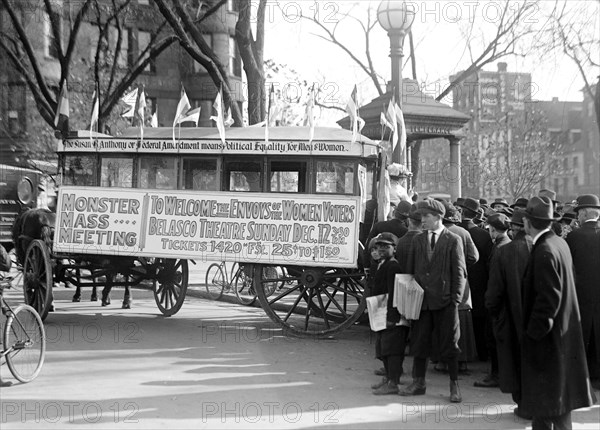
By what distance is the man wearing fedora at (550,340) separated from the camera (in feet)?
17.2

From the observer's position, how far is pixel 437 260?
6.99m

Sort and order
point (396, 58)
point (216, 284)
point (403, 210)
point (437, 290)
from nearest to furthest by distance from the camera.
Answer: point (437, 290)
point (403, 210)
point (396, 58)
point (216, 284)

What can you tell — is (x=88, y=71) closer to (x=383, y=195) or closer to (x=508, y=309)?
(x=383, y=195)

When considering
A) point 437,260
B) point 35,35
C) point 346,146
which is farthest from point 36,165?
point 437,260

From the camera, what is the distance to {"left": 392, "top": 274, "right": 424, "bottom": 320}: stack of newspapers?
699 centimetres

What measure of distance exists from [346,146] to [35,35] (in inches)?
1088

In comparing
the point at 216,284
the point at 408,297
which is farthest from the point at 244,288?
the point at 408,297

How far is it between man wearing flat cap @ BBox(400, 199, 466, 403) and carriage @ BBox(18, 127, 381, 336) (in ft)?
8.13

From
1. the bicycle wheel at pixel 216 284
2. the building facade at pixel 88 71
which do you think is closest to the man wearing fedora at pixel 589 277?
the bicycle wheel at pixel 216 284

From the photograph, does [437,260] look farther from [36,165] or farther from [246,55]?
[36,165]

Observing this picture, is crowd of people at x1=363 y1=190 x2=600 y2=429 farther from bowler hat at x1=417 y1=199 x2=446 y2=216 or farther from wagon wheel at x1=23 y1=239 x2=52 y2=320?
wagon wheel at x1=23 y1=239 x2=52 y2=320

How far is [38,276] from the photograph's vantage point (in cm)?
1068

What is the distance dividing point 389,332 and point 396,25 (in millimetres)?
5068

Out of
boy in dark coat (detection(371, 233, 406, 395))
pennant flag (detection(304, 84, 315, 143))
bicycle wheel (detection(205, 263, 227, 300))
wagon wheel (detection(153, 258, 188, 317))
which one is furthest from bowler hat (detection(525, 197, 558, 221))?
bicycle wheel (detection(205, 263, 227, 300))
